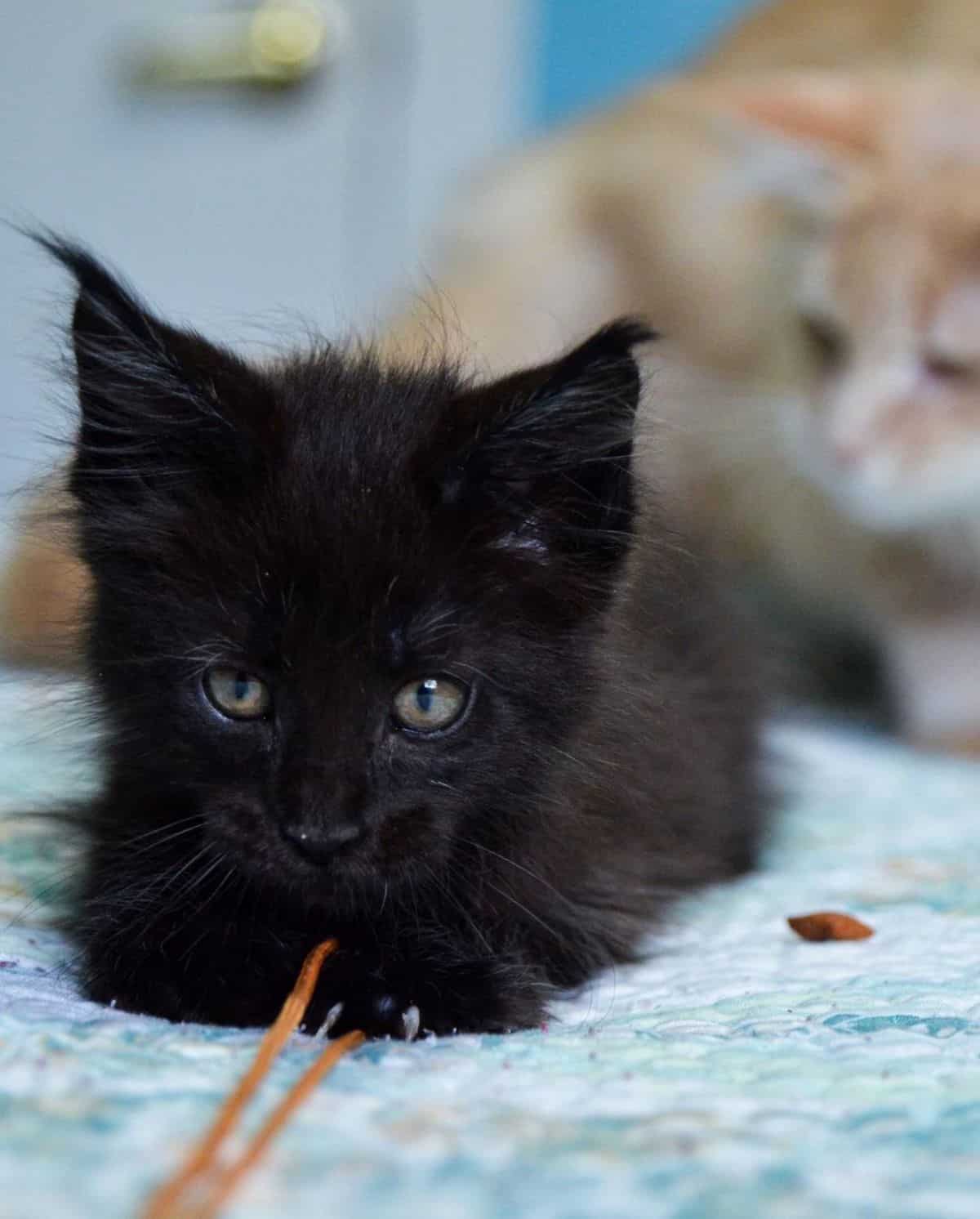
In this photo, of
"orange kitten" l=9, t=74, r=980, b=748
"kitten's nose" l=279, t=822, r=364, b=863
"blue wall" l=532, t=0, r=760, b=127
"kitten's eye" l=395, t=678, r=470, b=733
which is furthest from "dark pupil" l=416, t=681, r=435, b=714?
"blue wall" l=532, t=0, r=760, b=127

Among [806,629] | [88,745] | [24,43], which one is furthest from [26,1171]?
[24,43]

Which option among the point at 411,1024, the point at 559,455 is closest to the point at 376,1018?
the point at 411,1024

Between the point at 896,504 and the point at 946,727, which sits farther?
the point at 946,727

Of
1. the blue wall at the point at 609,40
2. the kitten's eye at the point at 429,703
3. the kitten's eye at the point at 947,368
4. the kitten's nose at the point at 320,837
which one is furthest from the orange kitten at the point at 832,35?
the kitten's nose at the point at 320,837

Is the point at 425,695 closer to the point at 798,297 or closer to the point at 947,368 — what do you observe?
the point at 947,368

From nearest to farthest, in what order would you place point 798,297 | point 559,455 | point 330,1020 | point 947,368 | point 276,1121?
point 276,1121
point 330,1020
point 559,455
point 947,368
point 798,297

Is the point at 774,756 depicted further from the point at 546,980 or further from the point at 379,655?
the point at 379,655
